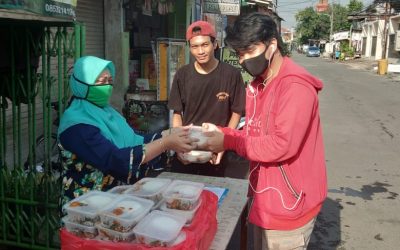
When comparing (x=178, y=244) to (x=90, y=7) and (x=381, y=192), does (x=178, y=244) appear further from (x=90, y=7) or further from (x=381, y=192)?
(x=90, y=7)

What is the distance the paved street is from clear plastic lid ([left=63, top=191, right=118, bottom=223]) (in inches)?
106

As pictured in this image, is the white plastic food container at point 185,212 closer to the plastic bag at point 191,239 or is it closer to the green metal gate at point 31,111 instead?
the plastic bag at point 191,239

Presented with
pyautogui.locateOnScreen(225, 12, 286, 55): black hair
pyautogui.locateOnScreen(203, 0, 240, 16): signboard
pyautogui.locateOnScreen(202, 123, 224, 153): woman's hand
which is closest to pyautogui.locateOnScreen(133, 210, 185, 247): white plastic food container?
pyautogui.locateOnScreen(202, 123, 224, 153): woman's hand

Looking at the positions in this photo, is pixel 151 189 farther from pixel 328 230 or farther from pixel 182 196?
pixel 328 230

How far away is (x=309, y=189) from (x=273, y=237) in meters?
0.31

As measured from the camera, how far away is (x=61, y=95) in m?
3.05

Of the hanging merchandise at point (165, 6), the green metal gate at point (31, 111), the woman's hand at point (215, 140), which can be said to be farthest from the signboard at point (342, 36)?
the woman's hand at point (215, 140)

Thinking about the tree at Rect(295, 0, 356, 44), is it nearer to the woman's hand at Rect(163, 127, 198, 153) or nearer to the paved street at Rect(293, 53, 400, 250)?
the paved street at Rect(293, 53, 400, 250)

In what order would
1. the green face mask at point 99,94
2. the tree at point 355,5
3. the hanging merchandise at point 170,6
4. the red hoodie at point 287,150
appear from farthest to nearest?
1. the tree at point 355,5
2. the hanging merchandise at point 170,6
3. the green face mask at point 99,94
4. the red hoodie at point 287,150

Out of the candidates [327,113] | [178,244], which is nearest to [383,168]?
[327,113]

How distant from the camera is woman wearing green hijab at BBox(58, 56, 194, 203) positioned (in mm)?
2176

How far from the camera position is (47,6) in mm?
2512

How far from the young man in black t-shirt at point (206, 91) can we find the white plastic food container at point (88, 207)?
1.85 m

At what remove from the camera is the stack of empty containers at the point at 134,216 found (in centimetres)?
154
